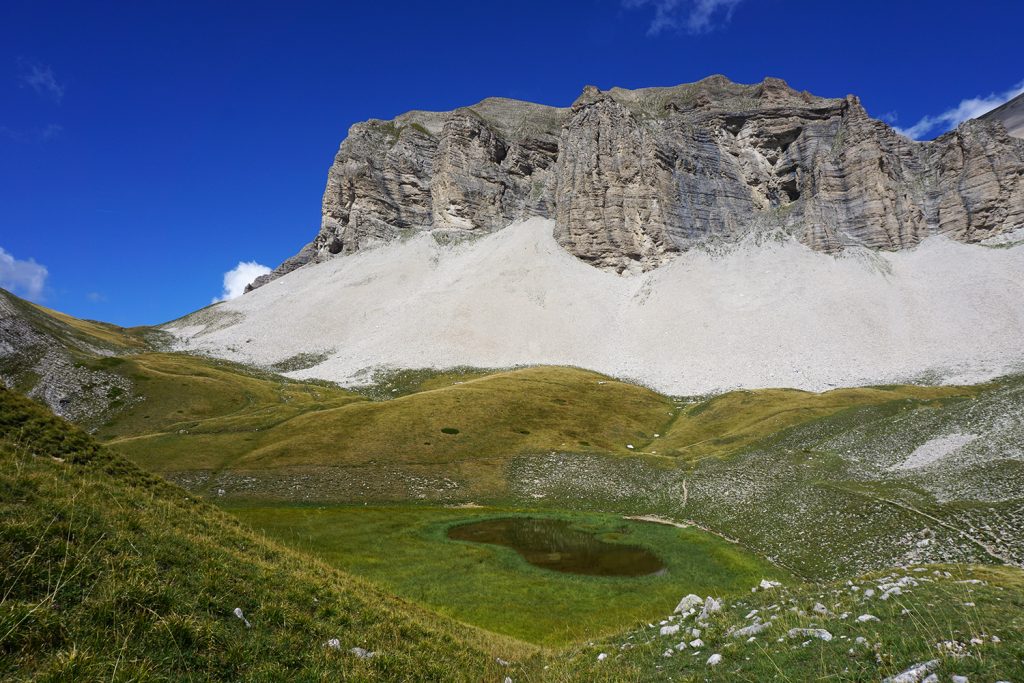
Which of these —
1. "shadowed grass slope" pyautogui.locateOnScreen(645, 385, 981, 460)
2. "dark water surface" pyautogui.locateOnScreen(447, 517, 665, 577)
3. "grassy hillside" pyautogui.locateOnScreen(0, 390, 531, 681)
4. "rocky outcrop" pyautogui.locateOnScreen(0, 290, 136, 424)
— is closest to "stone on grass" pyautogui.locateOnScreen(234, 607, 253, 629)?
"grassy hillside" pyautogui.locateOnScreen(0, 390, 531, 681)

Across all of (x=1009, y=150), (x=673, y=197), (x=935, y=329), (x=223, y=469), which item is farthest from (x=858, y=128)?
(x=223, y=469)

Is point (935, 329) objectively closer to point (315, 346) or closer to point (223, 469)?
point (223, 469)

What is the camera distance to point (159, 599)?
897cm

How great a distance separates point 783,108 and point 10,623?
23011cm

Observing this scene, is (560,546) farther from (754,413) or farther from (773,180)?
(773,180)

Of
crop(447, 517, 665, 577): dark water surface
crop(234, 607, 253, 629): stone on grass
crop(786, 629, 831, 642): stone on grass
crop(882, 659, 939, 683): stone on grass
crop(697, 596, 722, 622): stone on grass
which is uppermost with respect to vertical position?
crop(882, 659, 939, 683): stone on grass

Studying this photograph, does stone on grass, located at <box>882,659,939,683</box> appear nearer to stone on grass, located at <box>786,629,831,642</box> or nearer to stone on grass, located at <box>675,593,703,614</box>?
stone on grass, located at <box>786,629,831,642</box>

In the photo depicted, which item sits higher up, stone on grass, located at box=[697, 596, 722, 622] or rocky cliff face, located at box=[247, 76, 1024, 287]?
rocky cliff face, located at box=[247, 76, 1024, 287]

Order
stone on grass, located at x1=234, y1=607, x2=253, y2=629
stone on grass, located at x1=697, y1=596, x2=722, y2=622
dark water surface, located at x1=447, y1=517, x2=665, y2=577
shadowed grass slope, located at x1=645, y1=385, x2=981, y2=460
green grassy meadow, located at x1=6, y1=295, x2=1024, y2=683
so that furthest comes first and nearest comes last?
shadowed grass slope, located at x1=645, y1=385, x2=981, y2=460 → dark water surface, located at x1=447, y1=517, x2=665, y2=577 → stone on grass, located at x1=697, y1=596, x2=722, y2=622 → stone on grass, located at x1=234, y1=607, x2=253, y2=629 → green grassy meadow, located at x1=6, y1=295, x2=1024, y2=683

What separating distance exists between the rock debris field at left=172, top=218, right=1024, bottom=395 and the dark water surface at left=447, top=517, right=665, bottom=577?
75.2 meters

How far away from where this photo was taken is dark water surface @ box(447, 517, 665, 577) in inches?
1192

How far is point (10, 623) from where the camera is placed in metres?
6.15

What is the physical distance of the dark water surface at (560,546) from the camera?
30.3m

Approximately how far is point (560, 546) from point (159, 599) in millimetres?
29861
